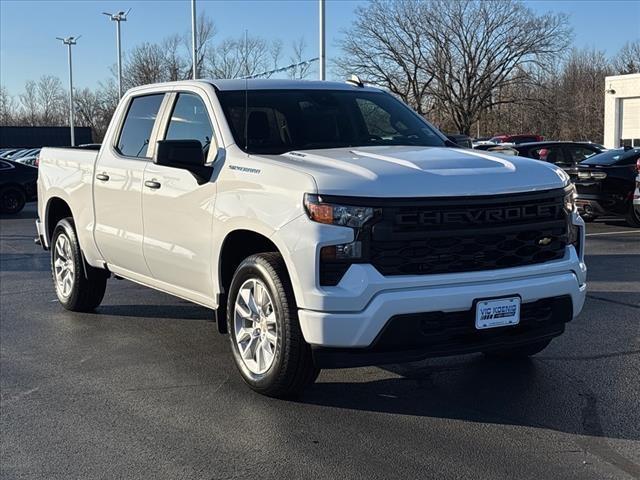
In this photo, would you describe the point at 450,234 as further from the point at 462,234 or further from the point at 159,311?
the point at 159,311

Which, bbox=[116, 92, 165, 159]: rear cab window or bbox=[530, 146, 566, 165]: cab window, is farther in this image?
bbox=[530, 146, 566, 165]: cab window

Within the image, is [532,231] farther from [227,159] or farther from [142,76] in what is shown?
[142,76]

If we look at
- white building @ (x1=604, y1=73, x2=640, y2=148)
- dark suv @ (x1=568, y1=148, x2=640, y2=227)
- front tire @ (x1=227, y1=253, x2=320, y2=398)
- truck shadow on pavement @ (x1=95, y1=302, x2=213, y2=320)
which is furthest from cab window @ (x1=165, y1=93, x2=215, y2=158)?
white building @ (x1=604, y1=73, x2=640, y2=148)

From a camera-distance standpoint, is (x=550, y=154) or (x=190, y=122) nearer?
(x=190, y=122)

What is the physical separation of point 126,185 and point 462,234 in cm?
299

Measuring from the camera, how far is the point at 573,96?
68188mm

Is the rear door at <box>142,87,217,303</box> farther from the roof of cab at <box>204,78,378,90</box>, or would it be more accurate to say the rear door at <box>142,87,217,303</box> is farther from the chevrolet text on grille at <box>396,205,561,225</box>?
the chevrolet text on grille at <box>396,205,561,225</box>

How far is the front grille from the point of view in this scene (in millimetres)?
4188

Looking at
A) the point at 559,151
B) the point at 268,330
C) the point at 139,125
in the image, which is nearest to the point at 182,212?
the point at 268,330

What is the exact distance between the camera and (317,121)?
5660 mm

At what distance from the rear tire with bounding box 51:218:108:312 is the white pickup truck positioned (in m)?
1.31

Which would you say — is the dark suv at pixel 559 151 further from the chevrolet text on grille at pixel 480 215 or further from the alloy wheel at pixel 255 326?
the alloy wheel at pixel 255 326

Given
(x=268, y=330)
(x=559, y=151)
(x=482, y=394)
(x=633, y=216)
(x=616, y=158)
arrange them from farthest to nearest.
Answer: (x=559, y=151)
(x=616, y=158)
(x=633, y=216)
(x=482, y=394)
(x=268, y=330)

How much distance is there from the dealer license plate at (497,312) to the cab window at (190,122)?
2.21 m
